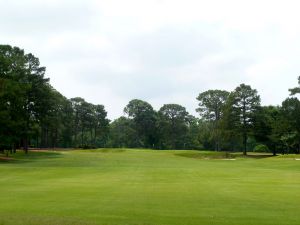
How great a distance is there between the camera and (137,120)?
17100 cm

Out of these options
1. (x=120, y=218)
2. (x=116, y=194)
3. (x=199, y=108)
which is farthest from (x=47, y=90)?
(x=120, y=218)

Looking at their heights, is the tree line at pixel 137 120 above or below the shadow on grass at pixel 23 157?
above

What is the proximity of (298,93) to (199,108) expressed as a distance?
54.2 metres

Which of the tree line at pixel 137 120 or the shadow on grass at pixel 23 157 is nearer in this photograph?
the shadow on grass at pixel 23 157

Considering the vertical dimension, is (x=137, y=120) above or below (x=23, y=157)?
above

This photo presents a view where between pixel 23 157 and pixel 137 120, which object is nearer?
pixel 23 157

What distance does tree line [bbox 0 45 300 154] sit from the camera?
7444 centimetres

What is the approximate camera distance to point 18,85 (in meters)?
69.6

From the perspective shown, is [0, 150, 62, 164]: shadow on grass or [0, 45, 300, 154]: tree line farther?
[0, 45, 300, 154]: tree line

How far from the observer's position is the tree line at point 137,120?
74.4 meters

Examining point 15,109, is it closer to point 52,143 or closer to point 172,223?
point 172,223

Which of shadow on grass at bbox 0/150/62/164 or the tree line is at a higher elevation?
the tree line

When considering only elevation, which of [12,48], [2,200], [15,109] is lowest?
[2,200]

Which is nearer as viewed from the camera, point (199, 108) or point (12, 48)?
point (12, 48)
